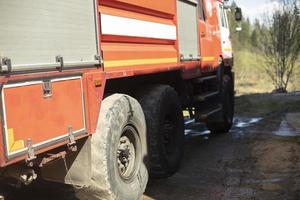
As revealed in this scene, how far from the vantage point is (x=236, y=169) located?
763 cm

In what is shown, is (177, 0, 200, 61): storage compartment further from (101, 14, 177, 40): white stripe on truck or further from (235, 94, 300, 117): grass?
(235, 94, 300, 117): grass

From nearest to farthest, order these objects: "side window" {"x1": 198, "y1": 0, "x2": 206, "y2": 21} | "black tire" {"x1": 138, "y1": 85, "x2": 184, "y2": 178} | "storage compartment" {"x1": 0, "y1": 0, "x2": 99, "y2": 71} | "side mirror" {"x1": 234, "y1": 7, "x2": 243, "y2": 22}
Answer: "storage compartment" {"x1": 0, "y1": 0, "x2": 99, "y2": 71} → "black tire" {"x1": 138, "y1": 85, "x2": 184, "y2": 178} → "side window" {"x1": 198, "y1": 0, "x2": 206, "y2": 21} → "side mirror" {"x1": 234, "y1": 7, "x2": 243, "y2": 22}

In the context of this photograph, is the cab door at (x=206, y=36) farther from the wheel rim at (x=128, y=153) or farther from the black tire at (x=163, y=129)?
the wheel rim at (x=128, y=153)

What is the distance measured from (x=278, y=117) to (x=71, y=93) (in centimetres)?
1003

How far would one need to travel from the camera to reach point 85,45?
4742mm

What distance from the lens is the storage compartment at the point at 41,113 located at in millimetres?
3723

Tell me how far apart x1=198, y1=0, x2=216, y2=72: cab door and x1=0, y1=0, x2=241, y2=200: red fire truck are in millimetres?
1002

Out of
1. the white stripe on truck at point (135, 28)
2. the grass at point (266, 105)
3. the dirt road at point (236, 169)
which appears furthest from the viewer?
the grass at point (266, 105)

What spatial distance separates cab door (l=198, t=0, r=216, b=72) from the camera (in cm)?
903

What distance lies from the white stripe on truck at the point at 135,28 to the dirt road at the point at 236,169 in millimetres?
1896

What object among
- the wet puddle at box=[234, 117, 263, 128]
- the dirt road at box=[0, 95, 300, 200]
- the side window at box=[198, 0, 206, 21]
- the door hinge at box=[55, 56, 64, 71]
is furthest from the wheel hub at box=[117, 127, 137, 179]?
the wet puddle at box=[234, 117, 263, 128]

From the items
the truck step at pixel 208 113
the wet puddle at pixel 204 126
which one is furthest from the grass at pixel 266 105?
the truck step at pixel 208 113

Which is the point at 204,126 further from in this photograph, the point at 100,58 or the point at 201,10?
the point at 100,58

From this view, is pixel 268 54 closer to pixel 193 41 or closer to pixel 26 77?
pixel 193 41
